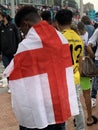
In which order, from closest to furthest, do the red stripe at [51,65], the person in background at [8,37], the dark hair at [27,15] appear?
the red stripe at [51,65], the dark hair at [27,15], the person in background at [8,37]

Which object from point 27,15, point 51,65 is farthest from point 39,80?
point 27,15

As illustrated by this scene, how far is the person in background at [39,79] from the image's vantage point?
9.21 feet

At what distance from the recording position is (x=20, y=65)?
9.21ft

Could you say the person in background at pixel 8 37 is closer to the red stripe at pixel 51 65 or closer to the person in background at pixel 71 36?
the person in background at pixel 71 36

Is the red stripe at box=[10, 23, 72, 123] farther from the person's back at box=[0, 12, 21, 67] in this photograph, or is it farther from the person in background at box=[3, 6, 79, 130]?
the person's back at box=[0, 12, 21, 67]

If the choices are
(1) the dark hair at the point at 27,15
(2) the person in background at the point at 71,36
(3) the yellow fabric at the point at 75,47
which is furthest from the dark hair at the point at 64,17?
(1) the dark hair at the point at 27,15

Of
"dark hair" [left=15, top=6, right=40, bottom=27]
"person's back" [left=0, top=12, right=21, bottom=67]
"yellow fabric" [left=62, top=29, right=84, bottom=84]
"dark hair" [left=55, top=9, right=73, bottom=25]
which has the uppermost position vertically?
"dark hair" [left=15, top=6, right=40, bottom=27]

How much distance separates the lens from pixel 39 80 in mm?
2822

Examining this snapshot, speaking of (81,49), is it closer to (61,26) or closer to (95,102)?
(61,26)

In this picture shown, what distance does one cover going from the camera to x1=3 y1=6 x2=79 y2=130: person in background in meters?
2.81

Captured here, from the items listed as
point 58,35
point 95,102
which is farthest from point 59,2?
point 58,35

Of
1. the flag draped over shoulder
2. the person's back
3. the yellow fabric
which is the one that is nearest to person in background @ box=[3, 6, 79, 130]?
the flag draped over shoulder

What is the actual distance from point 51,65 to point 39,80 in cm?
15

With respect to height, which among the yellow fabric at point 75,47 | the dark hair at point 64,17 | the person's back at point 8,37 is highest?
the dark hair at point 64,17
